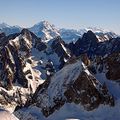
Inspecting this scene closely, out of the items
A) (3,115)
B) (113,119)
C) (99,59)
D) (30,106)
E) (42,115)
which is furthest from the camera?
(99,59)

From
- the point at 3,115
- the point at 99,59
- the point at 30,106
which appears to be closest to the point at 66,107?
the point at 30,106

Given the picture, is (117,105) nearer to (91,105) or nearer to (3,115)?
(91,105)

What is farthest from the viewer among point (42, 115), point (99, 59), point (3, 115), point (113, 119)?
point (99, 59)

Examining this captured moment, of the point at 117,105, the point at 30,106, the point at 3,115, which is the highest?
the point at 3,115

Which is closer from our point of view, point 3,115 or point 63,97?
point 3,115

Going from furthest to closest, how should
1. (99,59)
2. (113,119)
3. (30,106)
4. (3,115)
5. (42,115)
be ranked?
(99,59) → (30,106) → (42,115) → (113,119) → (3,115)

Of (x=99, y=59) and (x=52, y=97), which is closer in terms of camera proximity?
(x=52, y=97)

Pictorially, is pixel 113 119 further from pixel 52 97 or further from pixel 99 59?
pixel 99 59

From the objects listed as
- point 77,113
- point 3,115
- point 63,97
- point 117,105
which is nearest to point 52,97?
point 63,97

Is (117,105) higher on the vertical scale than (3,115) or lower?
lower
